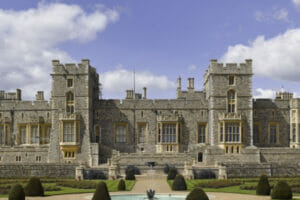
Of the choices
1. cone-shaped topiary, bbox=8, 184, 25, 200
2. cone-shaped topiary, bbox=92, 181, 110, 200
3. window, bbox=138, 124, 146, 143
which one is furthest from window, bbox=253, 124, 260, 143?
cone-shaped topiary, bbox=8, 184, 25, 200

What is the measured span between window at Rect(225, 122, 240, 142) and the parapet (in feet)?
19.6

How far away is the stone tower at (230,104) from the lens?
5225 cm

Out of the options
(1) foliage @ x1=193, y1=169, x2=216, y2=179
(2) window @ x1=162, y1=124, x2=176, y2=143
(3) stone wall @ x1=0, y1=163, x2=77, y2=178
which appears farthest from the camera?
(2) window @ x1=162, y1=124, x2=176, y2=143

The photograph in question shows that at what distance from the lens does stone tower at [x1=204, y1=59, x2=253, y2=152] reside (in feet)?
171

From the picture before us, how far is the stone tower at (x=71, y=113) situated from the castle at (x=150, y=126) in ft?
0.36

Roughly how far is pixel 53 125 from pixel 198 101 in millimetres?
16958

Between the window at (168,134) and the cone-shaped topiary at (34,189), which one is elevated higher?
the window at (168,134)

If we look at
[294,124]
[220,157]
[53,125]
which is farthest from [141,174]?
[294,124]

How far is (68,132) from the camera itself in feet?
171

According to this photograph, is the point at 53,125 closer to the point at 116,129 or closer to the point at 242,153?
the point at 116,129

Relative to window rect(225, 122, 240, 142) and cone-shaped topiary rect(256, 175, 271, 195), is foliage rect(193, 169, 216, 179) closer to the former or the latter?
window rect(225, 122, 240, 142)

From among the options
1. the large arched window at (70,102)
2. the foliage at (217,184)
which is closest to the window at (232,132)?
the foliage at (217,184)

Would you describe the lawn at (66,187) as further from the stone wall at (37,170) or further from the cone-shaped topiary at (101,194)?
the cone-shaped topiary at (101,194)

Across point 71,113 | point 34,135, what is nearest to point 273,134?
point 71,113
